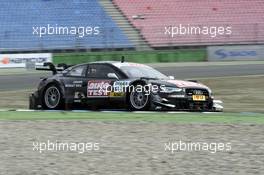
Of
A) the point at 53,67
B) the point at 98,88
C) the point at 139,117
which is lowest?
the point at 139,117

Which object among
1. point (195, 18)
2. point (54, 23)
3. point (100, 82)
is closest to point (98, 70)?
point (100, 82)

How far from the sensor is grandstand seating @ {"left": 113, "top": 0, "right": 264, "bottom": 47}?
3984 cm

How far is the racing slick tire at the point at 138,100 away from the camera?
1390 centimetres

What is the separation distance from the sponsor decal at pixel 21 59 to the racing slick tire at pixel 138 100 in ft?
64.8

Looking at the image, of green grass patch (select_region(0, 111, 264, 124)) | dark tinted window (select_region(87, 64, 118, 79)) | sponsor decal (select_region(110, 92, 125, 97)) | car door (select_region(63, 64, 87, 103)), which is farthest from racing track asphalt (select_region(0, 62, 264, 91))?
green grass patch (select_region(0, 111, 264, 124))

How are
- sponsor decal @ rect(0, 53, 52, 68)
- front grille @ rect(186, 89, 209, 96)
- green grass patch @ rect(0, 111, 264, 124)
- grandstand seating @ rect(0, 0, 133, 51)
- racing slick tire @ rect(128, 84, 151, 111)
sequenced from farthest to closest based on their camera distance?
grandstand seating @ rect(0, 0, 133, 51) → sponsor decal @ rect(0, 53, 52, 68) → front grille @ rect(186, 89, 209, 96) → racing slick tire @ rect(128, 84, 151, 111) → green grass patch @ rect(0, 111, 264, 124)

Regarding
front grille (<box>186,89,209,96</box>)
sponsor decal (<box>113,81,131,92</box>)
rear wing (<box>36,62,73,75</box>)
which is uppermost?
rear wing (<box>36,62,73,75</box>)

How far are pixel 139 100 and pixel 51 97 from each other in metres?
2.47

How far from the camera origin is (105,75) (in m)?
14.9

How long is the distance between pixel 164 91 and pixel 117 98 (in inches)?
43.4

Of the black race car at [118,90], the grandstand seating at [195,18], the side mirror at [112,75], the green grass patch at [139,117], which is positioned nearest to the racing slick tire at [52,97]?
the black race car at [118,90]

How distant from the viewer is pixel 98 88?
14.8 meters

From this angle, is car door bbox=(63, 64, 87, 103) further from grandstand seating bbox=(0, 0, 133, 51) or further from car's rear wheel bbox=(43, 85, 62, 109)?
→ grandstand seating bbox=(0, 0, 133, 51)

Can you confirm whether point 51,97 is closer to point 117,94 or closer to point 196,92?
point 117,94
